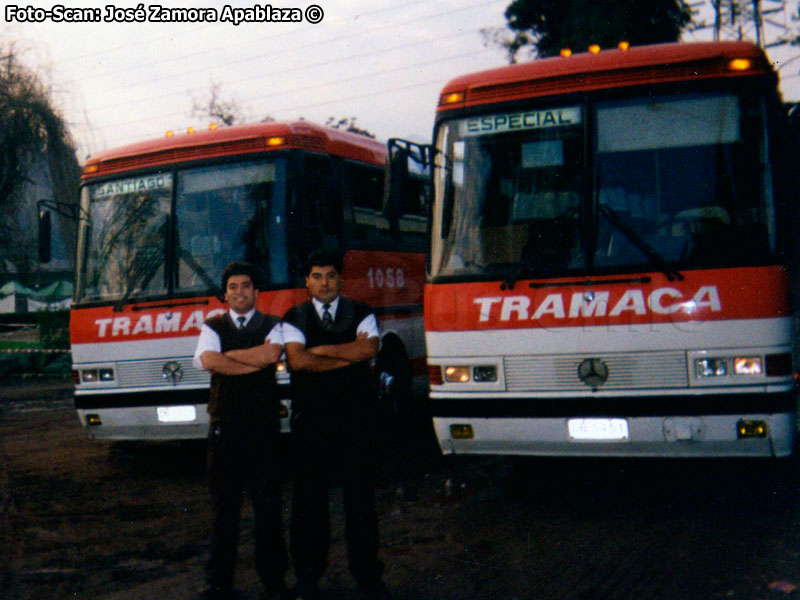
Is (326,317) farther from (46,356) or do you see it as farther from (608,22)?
(608,22)

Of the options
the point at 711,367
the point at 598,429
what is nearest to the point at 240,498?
the point at 598,429

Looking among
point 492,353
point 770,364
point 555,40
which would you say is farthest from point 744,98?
point 555,40

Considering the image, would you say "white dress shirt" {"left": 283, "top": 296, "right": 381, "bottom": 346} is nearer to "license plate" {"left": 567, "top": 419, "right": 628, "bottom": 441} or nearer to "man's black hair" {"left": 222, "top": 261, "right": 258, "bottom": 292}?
"man's black hair" {"left": 222, "top": 261, "right": 258, "bottom": 292}

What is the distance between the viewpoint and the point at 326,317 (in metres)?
5.16

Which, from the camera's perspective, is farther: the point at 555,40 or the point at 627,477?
the point at 555,40

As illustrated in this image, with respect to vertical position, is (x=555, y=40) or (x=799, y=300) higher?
(x=555, y=40)

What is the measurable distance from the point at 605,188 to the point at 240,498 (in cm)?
325

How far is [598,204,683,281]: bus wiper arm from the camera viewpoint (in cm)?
627

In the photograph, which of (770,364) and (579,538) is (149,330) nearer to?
(579,538)

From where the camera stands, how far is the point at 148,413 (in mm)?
8641

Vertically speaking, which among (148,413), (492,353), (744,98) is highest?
(744,98)

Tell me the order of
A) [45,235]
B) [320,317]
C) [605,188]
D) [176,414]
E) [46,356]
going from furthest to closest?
[46,356] → [45,235] → [176,414] → [605,188] → [320,317]

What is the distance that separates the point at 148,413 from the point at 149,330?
0.75 m

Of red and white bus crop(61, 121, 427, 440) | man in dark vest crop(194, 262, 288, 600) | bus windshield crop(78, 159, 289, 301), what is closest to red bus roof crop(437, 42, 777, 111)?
red and white bus crop(61, 121, 427, 440)
